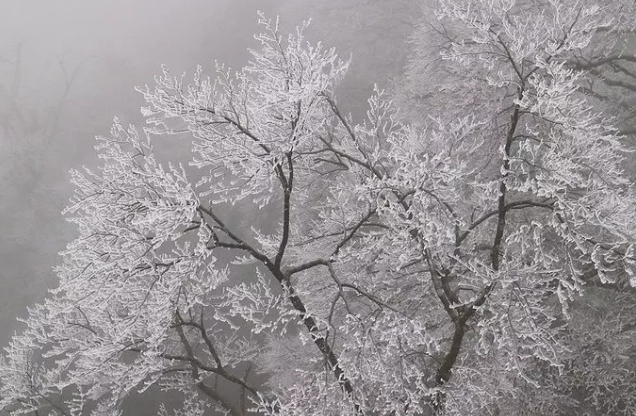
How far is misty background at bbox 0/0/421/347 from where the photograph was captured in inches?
742

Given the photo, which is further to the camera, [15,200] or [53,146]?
[53,146]

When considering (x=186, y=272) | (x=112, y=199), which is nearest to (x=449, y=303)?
(x=186, y=272)

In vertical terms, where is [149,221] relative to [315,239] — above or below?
below

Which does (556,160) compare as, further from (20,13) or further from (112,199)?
(20,13)

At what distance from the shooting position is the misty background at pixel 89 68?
61.9 feet

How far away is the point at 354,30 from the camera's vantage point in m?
20.0

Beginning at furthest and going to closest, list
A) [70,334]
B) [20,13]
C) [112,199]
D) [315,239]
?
1. [20,13]
2. [70,334]
3. [315,239]
4. [112,199]

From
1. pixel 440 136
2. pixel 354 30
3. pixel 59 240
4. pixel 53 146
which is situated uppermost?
pixel 53 146

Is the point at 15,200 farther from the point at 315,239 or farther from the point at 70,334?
the point at 315,239

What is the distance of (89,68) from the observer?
25703 millimetres

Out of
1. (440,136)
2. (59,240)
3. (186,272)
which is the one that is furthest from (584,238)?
(59,240)

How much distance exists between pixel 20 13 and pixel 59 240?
2184 cm

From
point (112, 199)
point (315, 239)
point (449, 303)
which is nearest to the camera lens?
point (112, 199)

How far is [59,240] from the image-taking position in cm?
1914
